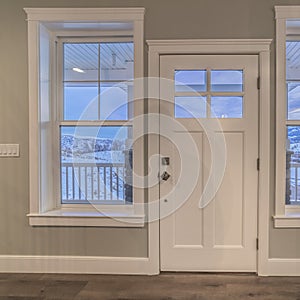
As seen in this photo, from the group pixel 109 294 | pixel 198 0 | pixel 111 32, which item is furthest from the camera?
pixel 111 32

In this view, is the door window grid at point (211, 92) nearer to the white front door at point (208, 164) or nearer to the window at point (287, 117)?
the white front door at point (208, 164)

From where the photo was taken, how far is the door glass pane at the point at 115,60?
3396mm

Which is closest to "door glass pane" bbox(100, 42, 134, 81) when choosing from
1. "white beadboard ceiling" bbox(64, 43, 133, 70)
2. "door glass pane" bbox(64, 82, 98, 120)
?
"white beadboard ceiling" bbox(64, 43, 133, 70)

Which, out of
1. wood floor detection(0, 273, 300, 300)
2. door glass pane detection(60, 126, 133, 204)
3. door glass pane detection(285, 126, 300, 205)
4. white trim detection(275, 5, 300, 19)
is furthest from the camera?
door glass pane detection(60, 126, 133, 204)

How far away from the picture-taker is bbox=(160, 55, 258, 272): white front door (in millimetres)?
3133

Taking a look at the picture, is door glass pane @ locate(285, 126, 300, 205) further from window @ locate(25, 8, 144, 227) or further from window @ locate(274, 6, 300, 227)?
window @ locate(25, 8, 144, 227)

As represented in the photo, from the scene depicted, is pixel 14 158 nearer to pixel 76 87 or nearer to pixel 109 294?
pixel 76 87

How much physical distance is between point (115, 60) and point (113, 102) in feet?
1.36

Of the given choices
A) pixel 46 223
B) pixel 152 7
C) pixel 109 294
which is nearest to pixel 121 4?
pixel 152 7

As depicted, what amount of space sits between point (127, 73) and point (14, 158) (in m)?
1.33

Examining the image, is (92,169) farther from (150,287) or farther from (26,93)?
(150,287)

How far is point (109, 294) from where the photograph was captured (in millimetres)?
2793

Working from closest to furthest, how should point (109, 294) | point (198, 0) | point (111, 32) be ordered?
point (109, 294) → point (198, 0) → point (111, 32)

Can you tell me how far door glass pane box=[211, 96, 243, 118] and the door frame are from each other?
20 centimetres
